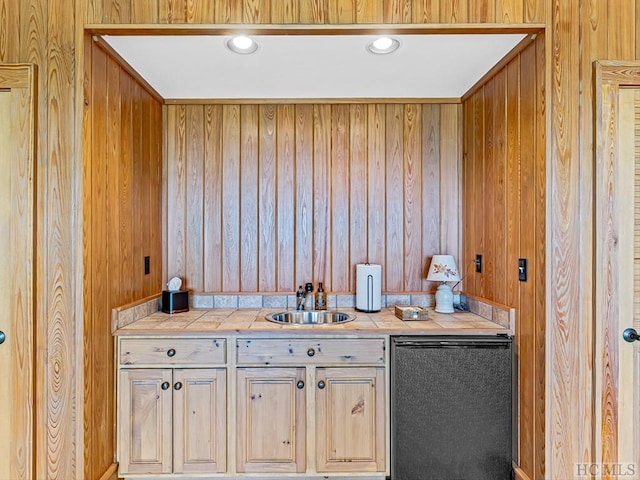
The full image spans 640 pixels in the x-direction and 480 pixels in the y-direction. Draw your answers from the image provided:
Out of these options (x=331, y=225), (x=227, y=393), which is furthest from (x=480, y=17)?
(x=227, y=393)

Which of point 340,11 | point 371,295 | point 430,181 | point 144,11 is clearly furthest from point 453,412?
point 144,11

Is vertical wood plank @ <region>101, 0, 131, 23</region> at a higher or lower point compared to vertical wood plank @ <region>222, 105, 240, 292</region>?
higher

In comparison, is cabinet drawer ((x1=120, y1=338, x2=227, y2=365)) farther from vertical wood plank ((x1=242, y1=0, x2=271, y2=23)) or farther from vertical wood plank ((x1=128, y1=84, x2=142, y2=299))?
vertical wood plank ((x1=242, y1=0, x2=271, y2=23))

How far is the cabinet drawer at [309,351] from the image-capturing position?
6.86 ft

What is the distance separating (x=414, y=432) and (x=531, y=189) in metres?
1.33

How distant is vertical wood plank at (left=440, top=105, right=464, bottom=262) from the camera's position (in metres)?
2.77

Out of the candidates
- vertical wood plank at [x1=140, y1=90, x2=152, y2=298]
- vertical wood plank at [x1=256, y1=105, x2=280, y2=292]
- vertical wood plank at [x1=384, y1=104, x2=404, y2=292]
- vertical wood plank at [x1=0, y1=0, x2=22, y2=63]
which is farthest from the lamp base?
vertical wood plank at [x1=0, y1=0, x2=22, y2=63]

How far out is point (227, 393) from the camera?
2.09 m

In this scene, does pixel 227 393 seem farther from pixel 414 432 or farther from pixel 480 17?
pixel 480 17

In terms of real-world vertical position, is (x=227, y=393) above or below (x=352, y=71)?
below

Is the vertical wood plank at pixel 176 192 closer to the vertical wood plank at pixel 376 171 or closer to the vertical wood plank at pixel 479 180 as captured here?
the vertical wood plank at pixel 376 171

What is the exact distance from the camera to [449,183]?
9.09 feet

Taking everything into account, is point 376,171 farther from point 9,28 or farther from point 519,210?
point 9,28

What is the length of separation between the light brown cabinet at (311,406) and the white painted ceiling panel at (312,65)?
1.51m
